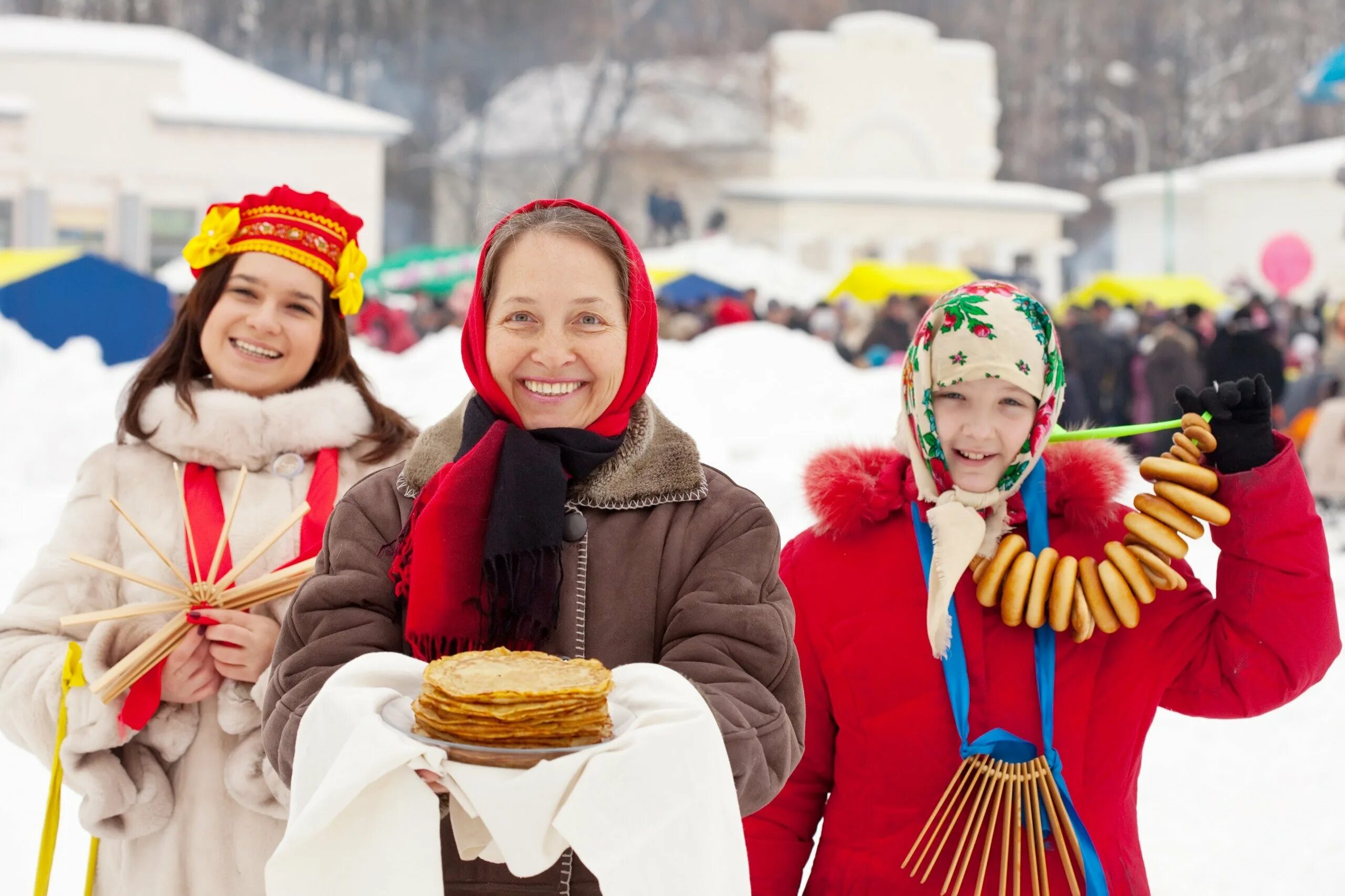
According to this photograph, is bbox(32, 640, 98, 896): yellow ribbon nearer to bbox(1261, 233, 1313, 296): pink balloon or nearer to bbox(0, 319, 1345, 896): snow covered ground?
bbox(0, 319, 1345, 896): snow covered ground

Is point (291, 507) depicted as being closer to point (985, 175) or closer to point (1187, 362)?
point (1187, 362)

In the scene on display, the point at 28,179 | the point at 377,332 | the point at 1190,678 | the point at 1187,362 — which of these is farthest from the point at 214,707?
the point at 28,179

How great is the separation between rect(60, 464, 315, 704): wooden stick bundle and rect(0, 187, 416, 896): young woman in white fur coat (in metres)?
0.04

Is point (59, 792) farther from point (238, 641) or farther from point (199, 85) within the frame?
point (199, 85)

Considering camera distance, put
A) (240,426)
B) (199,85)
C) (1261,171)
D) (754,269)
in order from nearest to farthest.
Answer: (240,426), (754,269), (199,85), (1261,171)

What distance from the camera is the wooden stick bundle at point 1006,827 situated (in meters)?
2.39

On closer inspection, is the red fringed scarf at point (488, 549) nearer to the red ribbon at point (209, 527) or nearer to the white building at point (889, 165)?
the red ribbon at point (209, 527)

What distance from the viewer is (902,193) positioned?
37031 mm

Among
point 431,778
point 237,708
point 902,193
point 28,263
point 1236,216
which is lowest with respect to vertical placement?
point 237,708

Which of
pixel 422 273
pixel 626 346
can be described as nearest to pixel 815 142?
pixel 422 273

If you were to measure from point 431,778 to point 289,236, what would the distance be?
1.55m

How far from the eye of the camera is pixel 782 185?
36.2m

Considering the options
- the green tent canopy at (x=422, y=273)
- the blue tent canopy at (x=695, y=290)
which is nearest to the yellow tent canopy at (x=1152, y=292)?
the blue tent canopy at (x=695, y=290)

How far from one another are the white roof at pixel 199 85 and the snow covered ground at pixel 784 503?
15.5 m
